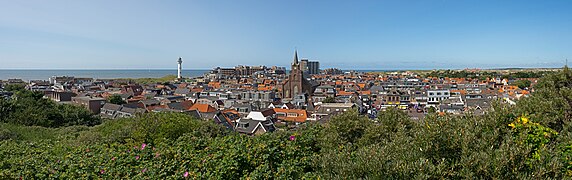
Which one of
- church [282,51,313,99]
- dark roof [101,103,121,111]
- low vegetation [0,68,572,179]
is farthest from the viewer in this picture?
church [282,51,313,99]

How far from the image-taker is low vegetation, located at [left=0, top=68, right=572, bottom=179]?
15.2ft

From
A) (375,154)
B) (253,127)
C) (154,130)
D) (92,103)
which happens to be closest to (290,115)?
(253,127)

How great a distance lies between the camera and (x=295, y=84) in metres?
69.6

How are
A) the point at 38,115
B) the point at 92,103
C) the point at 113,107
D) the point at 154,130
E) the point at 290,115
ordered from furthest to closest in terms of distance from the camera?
1. the point at 92,103
2. the point at 113,107
3. the point at 290,115
4. the point at 38,115
5. the point at 154,130

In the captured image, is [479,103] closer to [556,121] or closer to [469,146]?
[556,121]

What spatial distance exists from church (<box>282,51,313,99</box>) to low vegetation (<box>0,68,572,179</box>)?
58122 mm

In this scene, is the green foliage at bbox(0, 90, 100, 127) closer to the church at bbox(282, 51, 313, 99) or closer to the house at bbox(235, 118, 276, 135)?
the house at bbox(235, 118, 276, 135)

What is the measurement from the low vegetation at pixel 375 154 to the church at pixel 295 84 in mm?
58122

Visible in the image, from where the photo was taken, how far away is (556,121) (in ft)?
28.2

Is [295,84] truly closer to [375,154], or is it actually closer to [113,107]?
[113,107]

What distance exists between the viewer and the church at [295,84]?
2714 inches

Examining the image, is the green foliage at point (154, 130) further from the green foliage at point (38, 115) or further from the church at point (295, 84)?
the church at point (295, 84)

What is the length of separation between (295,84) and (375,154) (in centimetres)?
6439

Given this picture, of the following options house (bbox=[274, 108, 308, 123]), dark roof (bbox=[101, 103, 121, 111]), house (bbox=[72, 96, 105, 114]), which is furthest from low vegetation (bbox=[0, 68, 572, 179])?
house (bbox=[72, 96, 105, 114])
